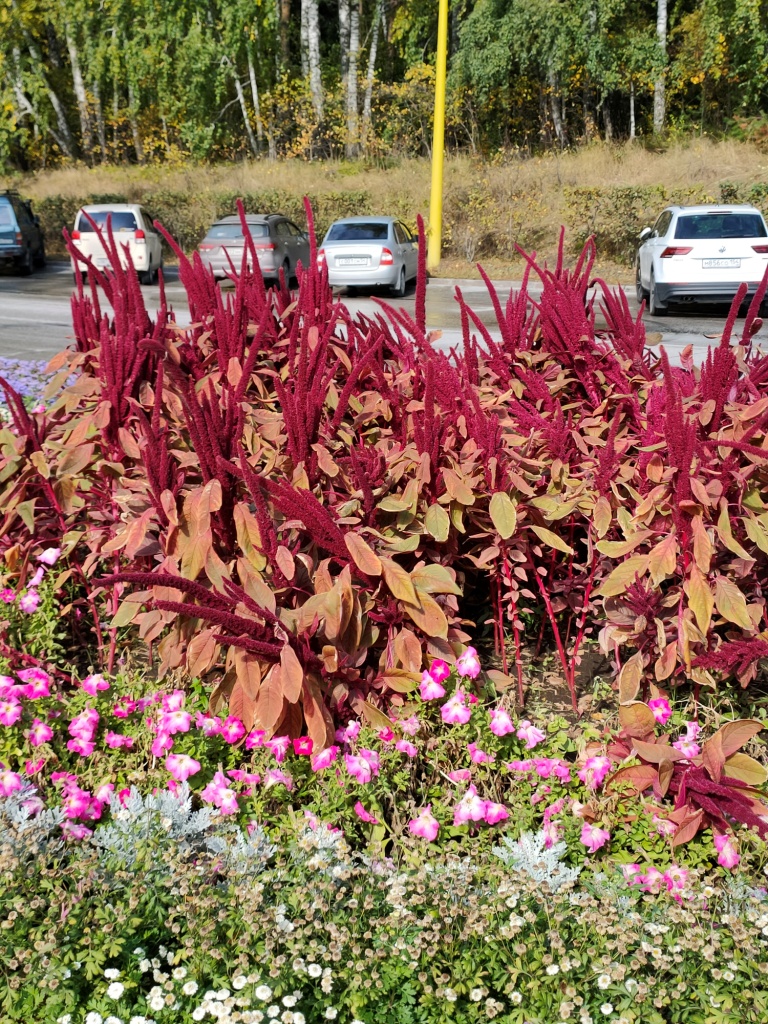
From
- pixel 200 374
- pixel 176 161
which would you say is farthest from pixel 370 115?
pixel 200 374

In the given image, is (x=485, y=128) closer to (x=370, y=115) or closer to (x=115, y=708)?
(x=370, y=115)

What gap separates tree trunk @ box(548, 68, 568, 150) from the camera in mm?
35312

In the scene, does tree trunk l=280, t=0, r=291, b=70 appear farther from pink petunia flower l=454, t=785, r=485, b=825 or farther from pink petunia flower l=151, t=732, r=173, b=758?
pink petunia flower l=454, t=785, r=485, b=825

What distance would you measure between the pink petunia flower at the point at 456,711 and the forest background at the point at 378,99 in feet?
78.2

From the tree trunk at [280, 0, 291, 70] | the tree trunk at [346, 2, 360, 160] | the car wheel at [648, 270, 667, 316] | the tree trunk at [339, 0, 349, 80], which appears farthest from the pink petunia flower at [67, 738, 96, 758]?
the tree trunk at [280, 0, 291, 70]

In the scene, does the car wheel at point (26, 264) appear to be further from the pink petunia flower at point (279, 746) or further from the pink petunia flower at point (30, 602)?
the pink petunia flower at point (279, 746)

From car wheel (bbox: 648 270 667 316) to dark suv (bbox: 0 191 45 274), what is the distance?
46.6ft

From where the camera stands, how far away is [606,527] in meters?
2.23

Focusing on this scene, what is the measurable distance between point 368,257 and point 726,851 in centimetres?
1703

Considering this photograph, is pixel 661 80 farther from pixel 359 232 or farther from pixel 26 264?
pixel 26 264

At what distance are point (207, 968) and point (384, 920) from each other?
30cm

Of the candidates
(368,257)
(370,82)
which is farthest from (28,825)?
(370,82)

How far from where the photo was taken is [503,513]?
2254 mm

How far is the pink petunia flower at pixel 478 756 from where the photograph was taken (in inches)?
80.0
